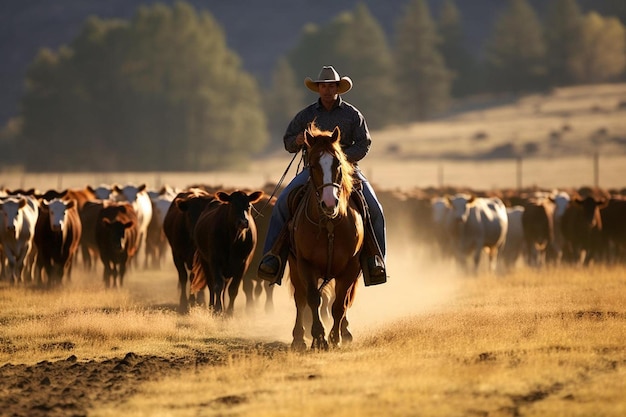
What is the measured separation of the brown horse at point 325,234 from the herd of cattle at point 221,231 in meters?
3.44

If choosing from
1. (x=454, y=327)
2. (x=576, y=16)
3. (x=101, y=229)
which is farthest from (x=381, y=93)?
(x=454, y=327)

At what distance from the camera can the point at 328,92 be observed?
492 inches

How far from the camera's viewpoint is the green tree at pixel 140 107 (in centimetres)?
7988

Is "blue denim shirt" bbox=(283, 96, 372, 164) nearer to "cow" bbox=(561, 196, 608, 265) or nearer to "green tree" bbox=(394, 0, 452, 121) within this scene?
"cow" bbox=(561, 196, 608, 265)

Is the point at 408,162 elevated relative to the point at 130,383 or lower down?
elevated

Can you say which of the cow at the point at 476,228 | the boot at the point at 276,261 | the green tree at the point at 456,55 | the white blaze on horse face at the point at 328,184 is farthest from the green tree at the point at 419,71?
the white blaze on horse face at the point at 328,184

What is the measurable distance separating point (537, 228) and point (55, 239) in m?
10.9

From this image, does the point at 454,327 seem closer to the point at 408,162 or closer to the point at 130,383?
the point at 130,383

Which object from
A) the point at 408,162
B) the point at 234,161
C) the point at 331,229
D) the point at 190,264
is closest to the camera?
the point at 331,229

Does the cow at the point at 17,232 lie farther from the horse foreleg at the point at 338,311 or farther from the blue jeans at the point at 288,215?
the horse foreleg at the point at 338,311

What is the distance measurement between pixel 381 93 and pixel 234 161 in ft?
52.3

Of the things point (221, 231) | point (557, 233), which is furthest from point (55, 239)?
point (557, 233)

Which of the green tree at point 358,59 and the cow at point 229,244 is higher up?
the green tree at point 358,59

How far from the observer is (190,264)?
16844 millimetres
